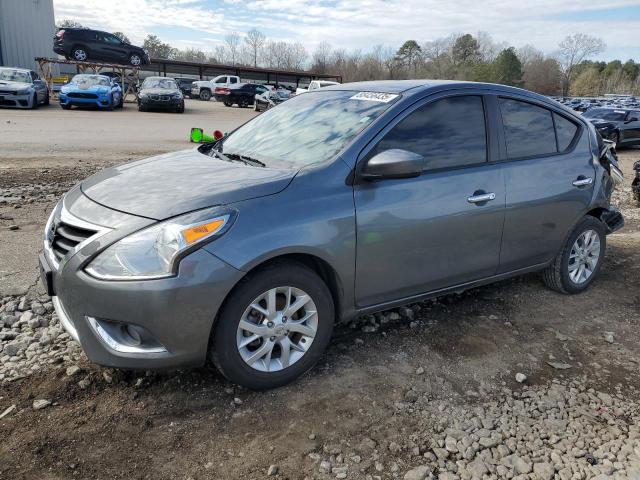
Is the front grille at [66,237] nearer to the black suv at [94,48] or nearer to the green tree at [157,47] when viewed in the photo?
the black suv at [94,48]

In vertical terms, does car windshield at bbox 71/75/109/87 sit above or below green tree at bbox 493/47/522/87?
below

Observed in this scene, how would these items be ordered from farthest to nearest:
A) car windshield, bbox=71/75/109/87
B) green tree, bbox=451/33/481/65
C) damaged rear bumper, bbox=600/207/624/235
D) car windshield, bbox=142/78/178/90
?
1. green tree, bbox=451/33/481/65
2. car windshield, bbox=142/78/178/90
3. car windshield, bbox=71/75/109/87
4. damaged rear bumper, bbox=600/207/624/235

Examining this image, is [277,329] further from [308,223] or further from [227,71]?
[227,71]

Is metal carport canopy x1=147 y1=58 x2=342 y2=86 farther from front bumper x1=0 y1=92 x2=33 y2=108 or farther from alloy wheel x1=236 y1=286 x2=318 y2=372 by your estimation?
alloy wheel x1=236 y1=286 x2=318 y2=372

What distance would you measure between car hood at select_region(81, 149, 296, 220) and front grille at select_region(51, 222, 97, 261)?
0.20 metres

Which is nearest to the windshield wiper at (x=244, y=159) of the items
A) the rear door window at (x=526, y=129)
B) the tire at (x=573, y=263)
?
the rear door window at (x=526, y=129)

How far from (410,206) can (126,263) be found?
67.5 inches

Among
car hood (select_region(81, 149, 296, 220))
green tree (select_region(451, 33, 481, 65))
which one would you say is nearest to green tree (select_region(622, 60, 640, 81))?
green tree (select_region(451, 33, 481, 65))

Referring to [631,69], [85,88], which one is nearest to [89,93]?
[85,88]

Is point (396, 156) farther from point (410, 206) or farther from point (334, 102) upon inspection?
point (334, 102)

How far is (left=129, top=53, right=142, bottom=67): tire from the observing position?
3084cm

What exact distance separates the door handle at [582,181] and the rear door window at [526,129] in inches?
12.5

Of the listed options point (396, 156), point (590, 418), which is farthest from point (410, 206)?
point (590, 418)

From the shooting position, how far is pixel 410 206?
10.7 feet
